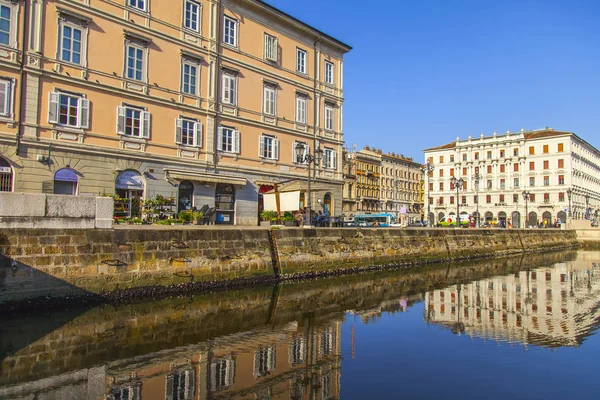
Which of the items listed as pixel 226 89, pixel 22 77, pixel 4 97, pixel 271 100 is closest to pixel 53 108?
→ pixel 22 77

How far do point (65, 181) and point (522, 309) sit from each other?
21184mm

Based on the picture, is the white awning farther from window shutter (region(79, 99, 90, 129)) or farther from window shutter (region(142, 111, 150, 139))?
window shutter (region(79, 99, 90, 129))

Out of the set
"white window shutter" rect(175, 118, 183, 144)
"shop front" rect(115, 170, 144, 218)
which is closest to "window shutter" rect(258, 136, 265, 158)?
"white window shutter" rect(175, 118, 183, 144)

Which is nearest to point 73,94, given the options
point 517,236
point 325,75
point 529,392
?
point 325,75

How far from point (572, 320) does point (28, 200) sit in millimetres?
17004

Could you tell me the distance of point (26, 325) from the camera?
11078 millimetres

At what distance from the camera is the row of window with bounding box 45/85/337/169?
21.7 m

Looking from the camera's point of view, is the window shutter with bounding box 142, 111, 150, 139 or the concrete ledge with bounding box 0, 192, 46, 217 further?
the window shutter with bounding box 142, 111, 150, 139

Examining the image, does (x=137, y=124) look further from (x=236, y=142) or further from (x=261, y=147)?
(x=261, y=147)

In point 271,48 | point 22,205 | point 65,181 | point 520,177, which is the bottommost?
point 22,205

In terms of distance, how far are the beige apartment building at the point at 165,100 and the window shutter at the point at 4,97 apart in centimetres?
4

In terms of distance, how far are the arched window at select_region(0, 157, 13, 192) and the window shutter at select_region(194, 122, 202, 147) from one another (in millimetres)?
10173

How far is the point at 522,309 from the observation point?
15.6m

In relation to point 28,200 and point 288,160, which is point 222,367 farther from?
point 288,160
